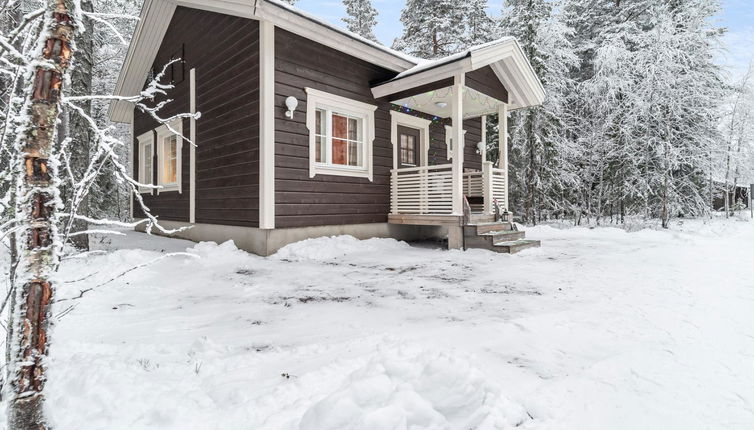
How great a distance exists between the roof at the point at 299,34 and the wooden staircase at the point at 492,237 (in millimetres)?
2946

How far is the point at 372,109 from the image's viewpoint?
7895 mm

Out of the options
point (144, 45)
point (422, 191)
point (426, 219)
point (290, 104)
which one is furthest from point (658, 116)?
point (144, 45)

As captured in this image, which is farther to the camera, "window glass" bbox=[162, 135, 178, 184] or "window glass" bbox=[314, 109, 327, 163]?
"window glass" bbox=[162, 135, 178, 184]

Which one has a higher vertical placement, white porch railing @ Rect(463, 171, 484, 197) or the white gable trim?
the white gable trim

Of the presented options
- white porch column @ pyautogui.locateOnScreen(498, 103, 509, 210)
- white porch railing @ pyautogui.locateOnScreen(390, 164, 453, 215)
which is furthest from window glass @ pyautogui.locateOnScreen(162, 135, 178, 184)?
white porch column @ pyautogui.locateOnScreen(498, 103, 509, 210)

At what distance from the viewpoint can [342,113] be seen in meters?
7.45

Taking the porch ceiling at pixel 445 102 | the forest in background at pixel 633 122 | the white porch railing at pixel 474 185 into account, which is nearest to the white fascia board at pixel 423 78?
the porch ceiling at pixel 445 102

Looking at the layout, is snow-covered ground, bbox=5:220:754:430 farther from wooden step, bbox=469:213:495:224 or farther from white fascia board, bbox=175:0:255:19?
white fascia board, bbox=175:0:255:19

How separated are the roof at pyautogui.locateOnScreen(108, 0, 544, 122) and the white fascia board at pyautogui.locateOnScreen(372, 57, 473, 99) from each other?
0.05 meters

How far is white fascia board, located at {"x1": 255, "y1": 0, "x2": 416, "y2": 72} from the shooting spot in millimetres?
5996

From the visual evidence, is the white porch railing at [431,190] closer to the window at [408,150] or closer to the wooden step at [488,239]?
the wooden step at [488,239]

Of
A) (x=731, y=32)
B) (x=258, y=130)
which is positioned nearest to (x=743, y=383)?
(x=258, y=130)

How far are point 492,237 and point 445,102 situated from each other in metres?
3.48

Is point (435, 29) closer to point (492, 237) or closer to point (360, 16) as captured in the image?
point (360, 16)
